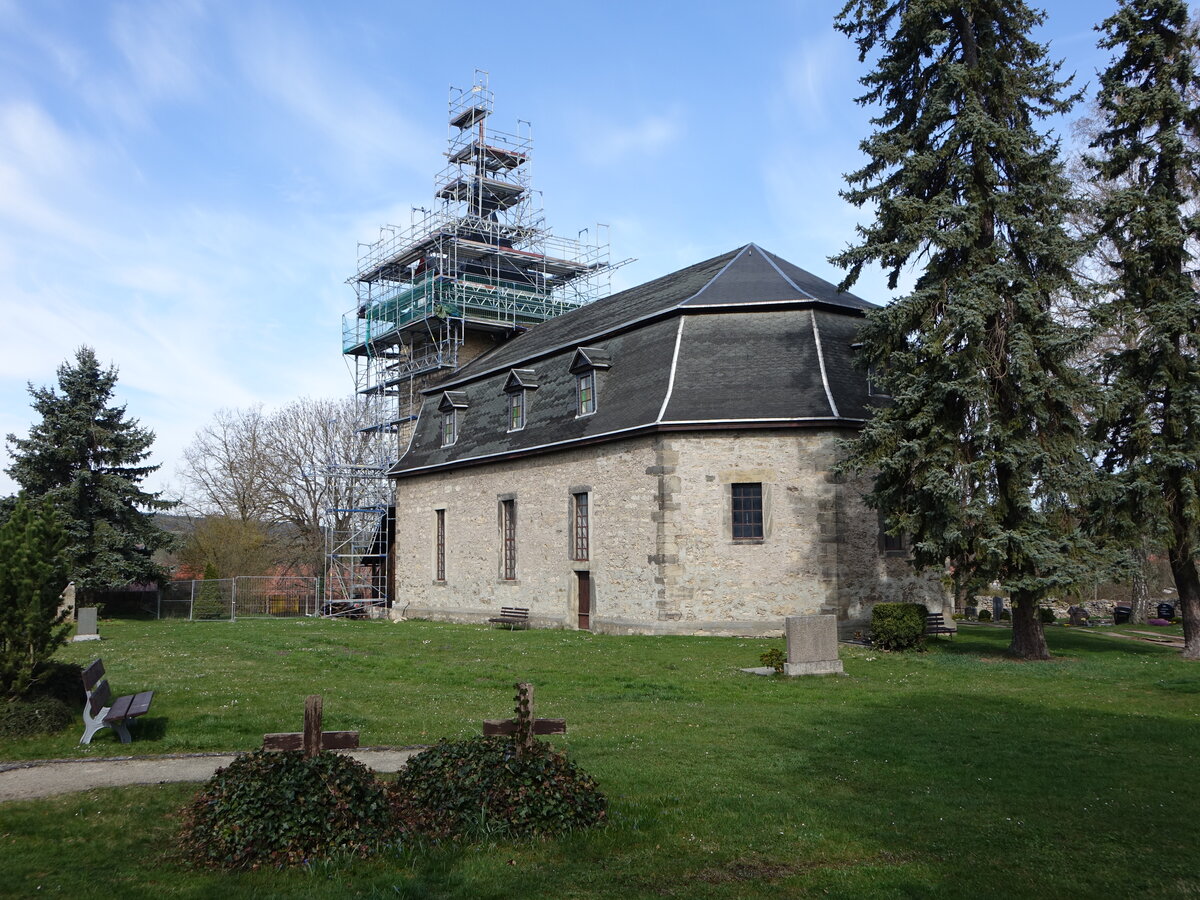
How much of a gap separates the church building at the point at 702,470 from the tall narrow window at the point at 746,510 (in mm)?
34

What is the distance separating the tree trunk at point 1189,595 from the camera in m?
17.7

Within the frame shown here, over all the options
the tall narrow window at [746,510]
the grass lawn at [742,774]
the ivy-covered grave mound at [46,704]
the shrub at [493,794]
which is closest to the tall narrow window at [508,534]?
the tall narrow window at [746,510]

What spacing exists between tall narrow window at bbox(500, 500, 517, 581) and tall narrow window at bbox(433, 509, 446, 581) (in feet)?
13.5

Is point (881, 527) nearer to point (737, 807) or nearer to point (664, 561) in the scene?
point (664, 561)

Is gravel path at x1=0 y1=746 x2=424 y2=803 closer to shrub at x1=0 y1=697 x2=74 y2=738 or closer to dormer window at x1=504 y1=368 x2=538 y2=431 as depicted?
shrub at x1=0 y1=697 x2=74 y2=738

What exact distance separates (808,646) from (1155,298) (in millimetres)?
9807

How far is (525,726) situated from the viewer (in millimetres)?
7086

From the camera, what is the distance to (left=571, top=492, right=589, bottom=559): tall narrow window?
25.9 m

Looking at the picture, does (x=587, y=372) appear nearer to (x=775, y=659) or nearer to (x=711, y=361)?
(x=711, y=361)

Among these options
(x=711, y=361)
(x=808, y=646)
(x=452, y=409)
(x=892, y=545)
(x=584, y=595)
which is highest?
(x=452, y=409)

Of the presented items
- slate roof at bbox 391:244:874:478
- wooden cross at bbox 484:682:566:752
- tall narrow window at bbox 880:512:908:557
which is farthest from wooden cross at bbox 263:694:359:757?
tall narrow window at bbox 880:512:908:557

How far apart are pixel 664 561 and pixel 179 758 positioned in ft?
48.0

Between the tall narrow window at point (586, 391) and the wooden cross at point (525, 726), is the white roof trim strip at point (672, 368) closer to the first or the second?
the tall narrow window at point (586, 391)

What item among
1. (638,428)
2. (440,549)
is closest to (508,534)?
(440,549)
